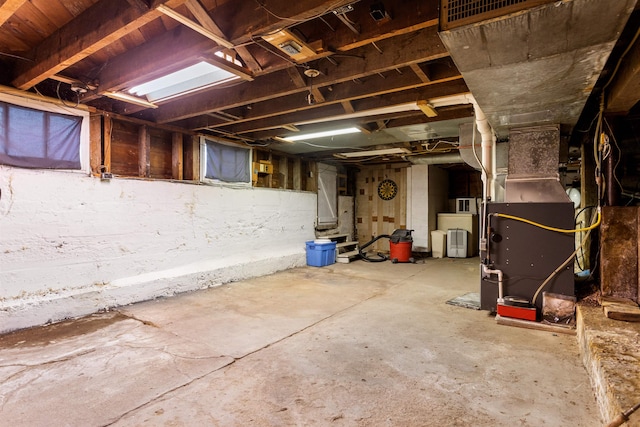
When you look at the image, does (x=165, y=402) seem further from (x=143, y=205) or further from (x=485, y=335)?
(x=143, y=205)

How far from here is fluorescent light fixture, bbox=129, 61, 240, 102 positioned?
102 inches

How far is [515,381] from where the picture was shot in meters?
1.99

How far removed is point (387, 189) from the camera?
8.02 metres

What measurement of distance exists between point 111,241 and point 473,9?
13.1 ft

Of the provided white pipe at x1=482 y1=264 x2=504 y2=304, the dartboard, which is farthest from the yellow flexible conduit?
the dartboard

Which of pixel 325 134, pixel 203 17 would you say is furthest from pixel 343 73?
pixel 325 134

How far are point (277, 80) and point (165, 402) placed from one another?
2704mm

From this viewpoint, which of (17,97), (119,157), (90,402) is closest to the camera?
(90,402)

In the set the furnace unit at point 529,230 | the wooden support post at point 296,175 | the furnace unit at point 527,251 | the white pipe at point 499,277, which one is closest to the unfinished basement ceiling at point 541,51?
the furnace unit at point 529,230

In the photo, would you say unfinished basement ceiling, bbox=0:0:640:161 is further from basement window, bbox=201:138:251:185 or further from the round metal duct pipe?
the round metal duct pipe

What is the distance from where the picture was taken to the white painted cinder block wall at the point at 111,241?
9.70ft

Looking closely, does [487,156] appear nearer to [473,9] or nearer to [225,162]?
[473,9]

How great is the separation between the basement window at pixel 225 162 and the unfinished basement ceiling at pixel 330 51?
111 cm

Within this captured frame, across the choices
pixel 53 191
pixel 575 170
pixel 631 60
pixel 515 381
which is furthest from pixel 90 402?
pixel 575 170
